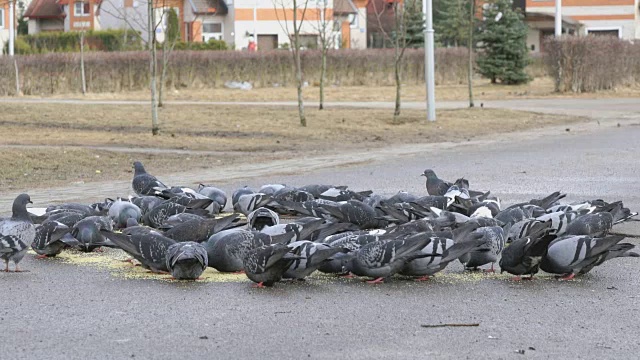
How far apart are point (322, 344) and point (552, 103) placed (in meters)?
32.1

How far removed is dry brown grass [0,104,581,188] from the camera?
58.6 ft

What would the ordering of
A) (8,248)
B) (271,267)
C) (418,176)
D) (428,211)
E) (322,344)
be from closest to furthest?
(322,344), (271,267), (8,248), (428,211), (418,176)

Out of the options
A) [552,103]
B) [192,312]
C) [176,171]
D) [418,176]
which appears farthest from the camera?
[552,103]

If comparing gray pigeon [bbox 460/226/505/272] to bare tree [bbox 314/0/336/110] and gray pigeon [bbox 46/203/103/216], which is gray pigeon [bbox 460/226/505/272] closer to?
gray pigeon [bbox 46/203/103/216]

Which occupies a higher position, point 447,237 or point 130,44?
point 130,44

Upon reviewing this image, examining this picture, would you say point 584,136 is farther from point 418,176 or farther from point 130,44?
point 130,44

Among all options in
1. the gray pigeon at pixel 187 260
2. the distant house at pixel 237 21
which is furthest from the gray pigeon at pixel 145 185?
the distant house at pixel 237 21

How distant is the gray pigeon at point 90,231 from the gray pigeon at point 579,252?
3.86m

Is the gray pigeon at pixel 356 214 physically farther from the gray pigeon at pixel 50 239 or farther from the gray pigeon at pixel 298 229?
the gray pigeon at pixel 50 239

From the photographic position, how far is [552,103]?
37250 mm

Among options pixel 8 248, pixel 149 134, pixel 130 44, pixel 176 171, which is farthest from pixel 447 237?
pixel 130 44

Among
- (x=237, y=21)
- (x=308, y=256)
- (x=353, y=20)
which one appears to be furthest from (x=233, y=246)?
(x=353, y=20)

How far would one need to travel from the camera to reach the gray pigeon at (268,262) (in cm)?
781

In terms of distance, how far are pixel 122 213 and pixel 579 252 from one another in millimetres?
4661
